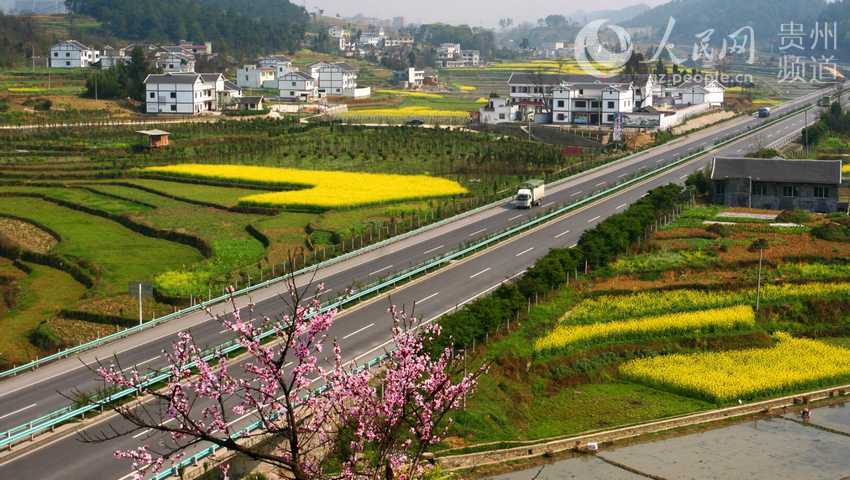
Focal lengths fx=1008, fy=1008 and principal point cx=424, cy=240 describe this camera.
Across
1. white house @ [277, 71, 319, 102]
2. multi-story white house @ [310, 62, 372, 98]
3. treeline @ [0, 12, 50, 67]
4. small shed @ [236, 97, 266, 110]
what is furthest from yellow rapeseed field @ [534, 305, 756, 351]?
treeline @ [0, 12, 50, 67]

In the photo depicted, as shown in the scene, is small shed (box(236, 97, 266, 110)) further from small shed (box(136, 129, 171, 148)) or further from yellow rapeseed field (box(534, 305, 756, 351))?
yellow rapeseed field (box(534, 305, 756, 351))

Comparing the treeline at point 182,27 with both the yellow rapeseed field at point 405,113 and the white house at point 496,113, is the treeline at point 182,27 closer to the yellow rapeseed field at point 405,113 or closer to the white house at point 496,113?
the yellow rapeseed field at point 405,113

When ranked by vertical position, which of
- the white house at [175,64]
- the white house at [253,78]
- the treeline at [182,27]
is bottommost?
the white house at [253,78]

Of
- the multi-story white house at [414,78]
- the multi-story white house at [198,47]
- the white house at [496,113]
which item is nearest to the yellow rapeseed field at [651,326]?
the white house at [496,113]

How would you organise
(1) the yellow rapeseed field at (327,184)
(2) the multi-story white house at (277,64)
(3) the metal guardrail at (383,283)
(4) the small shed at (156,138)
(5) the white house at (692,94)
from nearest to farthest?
(3) the metal guardrail at (383,283) → (1) the yellow rapeseed field at (327,184) → (4) the small shed at (156,138) → (5) the white house at (692,94) → (2) the multi-story white house at (277,64)

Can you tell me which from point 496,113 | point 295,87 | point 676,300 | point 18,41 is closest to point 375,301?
point 676,300

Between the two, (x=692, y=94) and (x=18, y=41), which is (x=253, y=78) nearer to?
(x=18, y=41)

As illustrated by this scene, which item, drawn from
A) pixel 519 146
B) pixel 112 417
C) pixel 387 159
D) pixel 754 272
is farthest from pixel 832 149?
pixel 112 417
